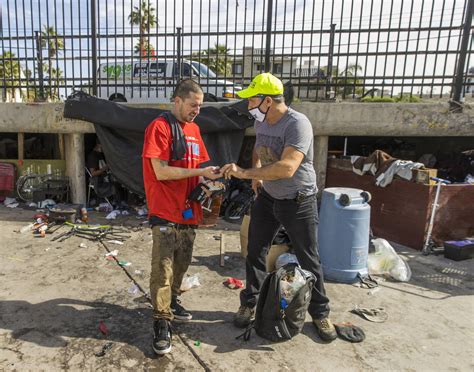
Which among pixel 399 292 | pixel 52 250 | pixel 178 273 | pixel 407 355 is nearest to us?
pixel 407 355

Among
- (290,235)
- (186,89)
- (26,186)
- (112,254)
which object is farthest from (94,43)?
(290,235)

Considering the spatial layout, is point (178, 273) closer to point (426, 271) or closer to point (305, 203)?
point (305, 203)

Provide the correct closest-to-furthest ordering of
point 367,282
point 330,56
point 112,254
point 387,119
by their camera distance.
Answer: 1. point 367,282
2. point 112,254
3. point 387,119
4. point 330,56

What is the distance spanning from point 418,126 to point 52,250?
591 cm

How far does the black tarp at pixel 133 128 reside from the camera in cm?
606

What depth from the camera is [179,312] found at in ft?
10.2

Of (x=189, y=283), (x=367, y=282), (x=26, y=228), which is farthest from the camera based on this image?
(x=26, y=228)

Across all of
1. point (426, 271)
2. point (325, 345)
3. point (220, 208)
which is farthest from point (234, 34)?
point (325, 345)

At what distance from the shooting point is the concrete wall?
229 inches

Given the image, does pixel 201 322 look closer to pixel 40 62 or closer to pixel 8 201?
pixel 8 201

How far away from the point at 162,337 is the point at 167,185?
45.3 inches

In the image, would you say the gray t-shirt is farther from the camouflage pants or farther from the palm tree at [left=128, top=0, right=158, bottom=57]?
the palm tree at [left=128, top=0, right=158, bottom=57]

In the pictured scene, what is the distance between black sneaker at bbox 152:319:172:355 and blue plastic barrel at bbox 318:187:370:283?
201cm

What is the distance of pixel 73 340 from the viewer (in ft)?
9.23
